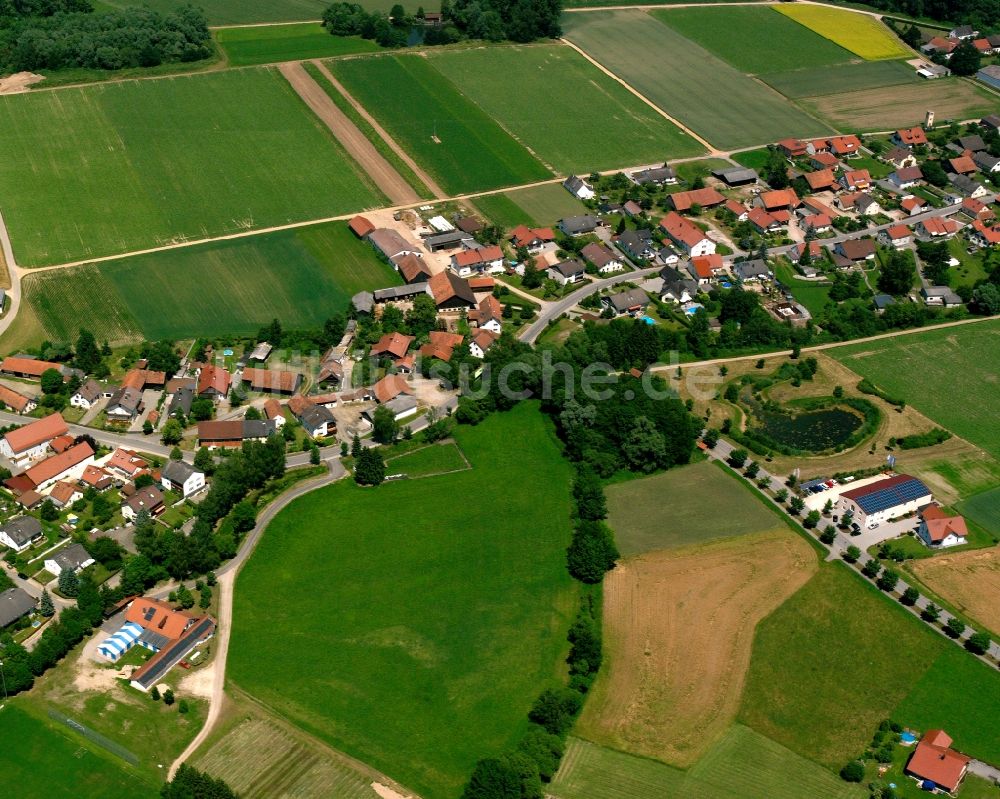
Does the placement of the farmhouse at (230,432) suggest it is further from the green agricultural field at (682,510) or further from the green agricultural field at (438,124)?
→ the green agricultural field at (438,124)

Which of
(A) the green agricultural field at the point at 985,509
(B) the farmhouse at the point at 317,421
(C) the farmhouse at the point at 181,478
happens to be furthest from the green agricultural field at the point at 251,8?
(A) the green agricultural field at the point at 985,509

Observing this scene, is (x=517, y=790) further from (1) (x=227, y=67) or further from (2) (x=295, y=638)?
(1) (x=227, y=67)

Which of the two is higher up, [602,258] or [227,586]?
[602,258]

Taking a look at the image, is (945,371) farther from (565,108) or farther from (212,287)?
(212,287)

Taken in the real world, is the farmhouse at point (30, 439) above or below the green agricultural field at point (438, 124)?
below

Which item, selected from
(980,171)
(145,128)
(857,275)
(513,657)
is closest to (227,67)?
(145,128)

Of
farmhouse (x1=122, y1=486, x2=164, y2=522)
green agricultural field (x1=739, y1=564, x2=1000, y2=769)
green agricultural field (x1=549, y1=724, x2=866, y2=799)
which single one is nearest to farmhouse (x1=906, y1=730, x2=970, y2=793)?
green agricultural field (x1=739, y1=564, x2=1000, y2=769)

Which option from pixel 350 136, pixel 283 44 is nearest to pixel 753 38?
pixel 350 136
